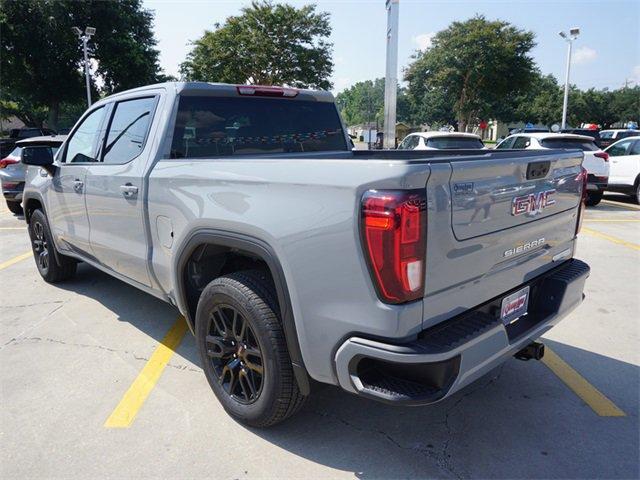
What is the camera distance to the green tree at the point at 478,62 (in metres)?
34.1

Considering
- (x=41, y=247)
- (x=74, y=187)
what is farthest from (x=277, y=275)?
(x=41, y=247)

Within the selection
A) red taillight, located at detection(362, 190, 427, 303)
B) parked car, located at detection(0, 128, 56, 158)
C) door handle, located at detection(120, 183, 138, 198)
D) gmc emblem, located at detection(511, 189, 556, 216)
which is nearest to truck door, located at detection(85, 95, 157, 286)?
door handle, located at detection(120, 183, 138, 198)

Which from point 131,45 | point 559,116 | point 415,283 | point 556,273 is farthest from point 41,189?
point 559,116

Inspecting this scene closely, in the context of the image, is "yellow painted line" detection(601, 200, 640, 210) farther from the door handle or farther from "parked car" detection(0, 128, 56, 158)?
"parked car" detection(0, 128, 56, 158)

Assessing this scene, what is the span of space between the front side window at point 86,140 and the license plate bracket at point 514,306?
11.2 feet

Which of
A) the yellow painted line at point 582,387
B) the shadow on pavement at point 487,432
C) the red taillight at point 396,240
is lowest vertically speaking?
the yellow painted line at point 582,387

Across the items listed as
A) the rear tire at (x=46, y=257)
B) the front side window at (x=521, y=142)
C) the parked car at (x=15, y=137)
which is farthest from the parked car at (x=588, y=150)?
the parked car at (x=15, y=137)

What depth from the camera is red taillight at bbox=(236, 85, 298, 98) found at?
380 centimetres

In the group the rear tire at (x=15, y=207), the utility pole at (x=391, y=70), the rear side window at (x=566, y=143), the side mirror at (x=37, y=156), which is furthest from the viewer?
the utility pole at (x=391, y=70)

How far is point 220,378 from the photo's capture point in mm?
2969

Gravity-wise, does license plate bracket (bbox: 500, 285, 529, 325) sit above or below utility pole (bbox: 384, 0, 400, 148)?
below

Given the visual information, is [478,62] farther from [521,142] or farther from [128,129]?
[128,129]

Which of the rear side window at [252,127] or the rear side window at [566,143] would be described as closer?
the rear side window at [252,127]

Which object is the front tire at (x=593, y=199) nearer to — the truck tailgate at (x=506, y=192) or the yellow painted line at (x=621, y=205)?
the yellow painted line at (x=621, y=205)
